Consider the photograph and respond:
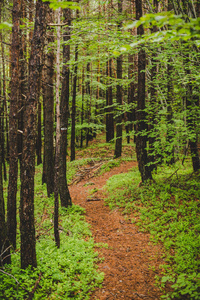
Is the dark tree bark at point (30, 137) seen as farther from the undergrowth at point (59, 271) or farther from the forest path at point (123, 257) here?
the forest path at point (123, 257)

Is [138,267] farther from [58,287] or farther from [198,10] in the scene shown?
[198,10]

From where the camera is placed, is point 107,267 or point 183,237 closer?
point 107,267

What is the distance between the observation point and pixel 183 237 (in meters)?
5.45

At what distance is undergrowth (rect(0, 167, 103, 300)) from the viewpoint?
3.86m

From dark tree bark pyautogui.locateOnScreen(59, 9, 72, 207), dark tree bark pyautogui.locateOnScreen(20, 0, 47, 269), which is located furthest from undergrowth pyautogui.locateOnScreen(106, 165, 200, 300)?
dark tree bark pyautogui.locateOnScreen(20, 0, 47, 269)

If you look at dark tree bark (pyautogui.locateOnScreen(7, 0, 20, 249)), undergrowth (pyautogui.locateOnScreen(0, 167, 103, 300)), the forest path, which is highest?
dark tree bark (pyautogui.locateOnScreen(7, 0, 20, 249))

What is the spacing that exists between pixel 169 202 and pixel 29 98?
6362 millimetres

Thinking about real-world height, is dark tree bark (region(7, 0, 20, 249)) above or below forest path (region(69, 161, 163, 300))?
above

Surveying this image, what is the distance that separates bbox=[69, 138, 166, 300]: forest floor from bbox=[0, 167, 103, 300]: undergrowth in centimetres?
32

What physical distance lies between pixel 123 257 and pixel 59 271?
78.8 inches

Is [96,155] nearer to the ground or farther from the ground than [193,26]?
nearer to the ground

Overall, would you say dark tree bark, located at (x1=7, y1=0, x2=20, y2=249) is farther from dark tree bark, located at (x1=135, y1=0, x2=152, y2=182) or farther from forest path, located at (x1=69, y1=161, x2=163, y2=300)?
dark tree bark, located at (x1=135, y1=0, x2=152, y2=182)

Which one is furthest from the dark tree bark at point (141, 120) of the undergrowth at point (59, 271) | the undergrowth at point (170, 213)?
the undergrowth at point (59, 271)

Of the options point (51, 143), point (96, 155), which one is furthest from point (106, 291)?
point (96, 155)
